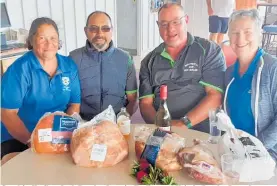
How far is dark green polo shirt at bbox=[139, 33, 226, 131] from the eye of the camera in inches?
79.2

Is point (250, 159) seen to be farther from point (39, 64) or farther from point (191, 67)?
point (39, 64)

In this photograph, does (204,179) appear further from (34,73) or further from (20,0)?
(20,0)

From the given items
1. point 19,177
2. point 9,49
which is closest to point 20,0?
point 9,49

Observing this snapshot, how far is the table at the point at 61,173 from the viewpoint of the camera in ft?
3.76

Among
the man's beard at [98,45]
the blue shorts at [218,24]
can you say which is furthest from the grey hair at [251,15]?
the blue shorts at [218,24]

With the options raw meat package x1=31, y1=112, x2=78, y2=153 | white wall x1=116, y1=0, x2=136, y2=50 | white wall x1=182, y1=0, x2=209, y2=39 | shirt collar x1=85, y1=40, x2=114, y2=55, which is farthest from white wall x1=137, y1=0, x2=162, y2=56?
raw meat package x1=31, y1=112, x2=78, y2=153

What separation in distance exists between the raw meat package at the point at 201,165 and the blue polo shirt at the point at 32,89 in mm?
913

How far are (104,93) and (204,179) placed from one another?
1179mm

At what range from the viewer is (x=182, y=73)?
2.03 meters

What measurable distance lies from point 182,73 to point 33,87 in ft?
2.86

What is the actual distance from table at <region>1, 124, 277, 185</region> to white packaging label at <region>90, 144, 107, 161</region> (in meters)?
0.04

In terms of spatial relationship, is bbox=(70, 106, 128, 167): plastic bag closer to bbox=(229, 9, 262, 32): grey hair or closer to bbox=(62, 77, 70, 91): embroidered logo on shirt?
bbox=(62, 77, 70, 91): embroidered logo on shirt

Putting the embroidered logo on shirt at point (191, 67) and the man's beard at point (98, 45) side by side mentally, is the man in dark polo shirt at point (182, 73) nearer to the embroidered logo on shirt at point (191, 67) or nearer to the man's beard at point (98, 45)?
the embroidered logo on shirt at point (191, 67)

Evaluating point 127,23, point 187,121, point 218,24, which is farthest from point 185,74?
point 127,23
